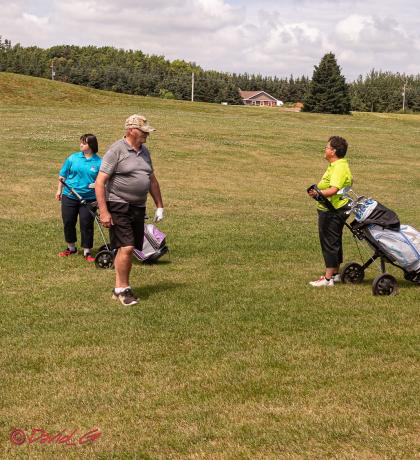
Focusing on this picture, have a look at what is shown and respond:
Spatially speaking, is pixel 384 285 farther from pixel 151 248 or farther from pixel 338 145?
pixel 151 248

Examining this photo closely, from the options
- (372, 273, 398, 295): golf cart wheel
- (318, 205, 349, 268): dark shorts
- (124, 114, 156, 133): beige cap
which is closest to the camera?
(124, 114, 156, 133): beige cap

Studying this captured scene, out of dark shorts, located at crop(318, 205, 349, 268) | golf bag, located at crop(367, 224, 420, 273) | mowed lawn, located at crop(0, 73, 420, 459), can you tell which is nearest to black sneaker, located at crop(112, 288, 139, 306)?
mowed lawn, located at crop(0, 73, 420, 459)

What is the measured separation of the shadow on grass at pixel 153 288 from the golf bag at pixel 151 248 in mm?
1230

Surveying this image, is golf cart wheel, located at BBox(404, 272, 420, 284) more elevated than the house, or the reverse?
the house

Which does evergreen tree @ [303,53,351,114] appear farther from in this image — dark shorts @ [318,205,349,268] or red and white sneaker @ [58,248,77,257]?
dark shorts @ [318,205,349,268]

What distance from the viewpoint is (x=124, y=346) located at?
677cm

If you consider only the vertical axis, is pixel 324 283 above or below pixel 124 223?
below

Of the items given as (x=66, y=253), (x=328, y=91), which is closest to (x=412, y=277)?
(x=66, y=253)

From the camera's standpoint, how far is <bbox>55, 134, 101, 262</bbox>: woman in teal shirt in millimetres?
11070

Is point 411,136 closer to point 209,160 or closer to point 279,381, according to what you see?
point 209,160

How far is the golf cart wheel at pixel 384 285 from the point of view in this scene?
8.79 meters

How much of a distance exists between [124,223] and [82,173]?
3084 mm

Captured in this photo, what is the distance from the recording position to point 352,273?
9.64 metres

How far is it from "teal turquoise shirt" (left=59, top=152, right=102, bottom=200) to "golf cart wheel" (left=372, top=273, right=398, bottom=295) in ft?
16.1
